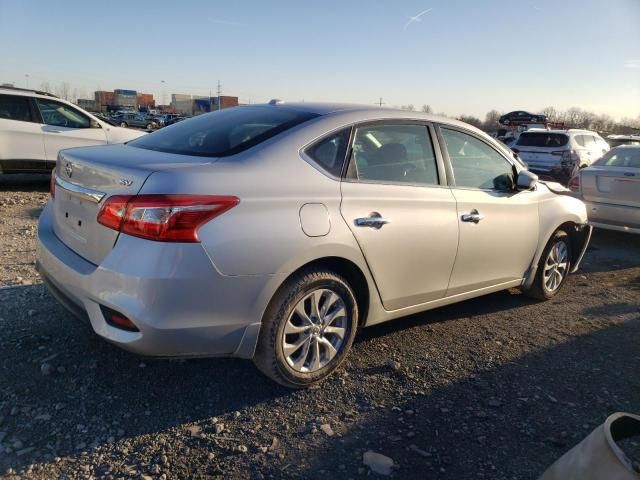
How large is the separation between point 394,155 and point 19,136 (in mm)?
7448

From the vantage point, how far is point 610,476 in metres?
1.85

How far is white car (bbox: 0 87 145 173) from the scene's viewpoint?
28.0ft

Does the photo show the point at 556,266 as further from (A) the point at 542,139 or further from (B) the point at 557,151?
(A) the point at 542,139

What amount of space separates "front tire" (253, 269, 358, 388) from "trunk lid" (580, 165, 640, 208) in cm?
564

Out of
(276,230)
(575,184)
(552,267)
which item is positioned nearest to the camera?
(276,230)

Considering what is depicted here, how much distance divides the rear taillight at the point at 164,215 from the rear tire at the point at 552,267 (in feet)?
11.1

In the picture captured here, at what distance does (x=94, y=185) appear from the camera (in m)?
2.75

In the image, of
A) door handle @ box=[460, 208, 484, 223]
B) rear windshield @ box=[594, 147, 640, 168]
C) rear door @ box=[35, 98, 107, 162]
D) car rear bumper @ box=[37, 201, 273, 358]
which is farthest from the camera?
rear door @ box=[35, 98, 107, 162]

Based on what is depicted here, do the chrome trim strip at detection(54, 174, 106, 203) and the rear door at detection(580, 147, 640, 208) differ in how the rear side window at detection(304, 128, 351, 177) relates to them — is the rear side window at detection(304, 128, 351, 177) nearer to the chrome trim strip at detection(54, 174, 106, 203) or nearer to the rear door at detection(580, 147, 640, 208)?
the chrome trim strip at detection(54, 174, 106, 203)

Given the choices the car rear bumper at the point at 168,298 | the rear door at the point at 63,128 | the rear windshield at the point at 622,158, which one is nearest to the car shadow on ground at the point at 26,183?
the rear door at the point at 63,128

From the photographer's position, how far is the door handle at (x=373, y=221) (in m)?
3.09

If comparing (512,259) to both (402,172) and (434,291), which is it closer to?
(434,291)

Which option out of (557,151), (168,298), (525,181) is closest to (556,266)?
(525,181)

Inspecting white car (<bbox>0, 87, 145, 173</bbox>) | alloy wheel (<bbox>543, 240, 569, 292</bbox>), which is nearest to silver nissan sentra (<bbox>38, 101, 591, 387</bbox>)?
alloy wheel (<bbox>543, 240, 569, 292</bbox>)
